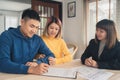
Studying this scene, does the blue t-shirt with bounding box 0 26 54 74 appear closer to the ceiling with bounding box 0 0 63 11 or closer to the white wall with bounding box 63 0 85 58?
the ceiling with bounding box 0 0 63 11

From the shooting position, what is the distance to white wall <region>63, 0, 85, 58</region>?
4.59 m

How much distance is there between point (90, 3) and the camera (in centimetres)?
454

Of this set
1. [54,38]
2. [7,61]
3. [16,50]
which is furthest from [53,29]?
[7,61]

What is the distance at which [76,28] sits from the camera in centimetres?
476

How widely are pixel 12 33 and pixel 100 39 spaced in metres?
A: 0.88

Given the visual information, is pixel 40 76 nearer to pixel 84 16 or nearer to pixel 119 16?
pixel 119 16

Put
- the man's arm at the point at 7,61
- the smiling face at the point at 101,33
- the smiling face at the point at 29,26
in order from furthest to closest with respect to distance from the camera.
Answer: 1. the smiling face at the point at 101,33
2. the smiling face at the point at 29,26
3. the man's arm at the point at 7,61

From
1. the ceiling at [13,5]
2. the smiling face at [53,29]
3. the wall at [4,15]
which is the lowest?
the smiling face at [53,29]

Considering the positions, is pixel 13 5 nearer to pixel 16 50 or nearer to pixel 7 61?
pixel 16 50

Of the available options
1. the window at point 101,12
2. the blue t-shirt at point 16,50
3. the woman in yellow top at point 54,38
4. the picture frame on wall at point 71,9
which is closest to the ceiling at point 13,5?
the picture frame on wall at point 71,9

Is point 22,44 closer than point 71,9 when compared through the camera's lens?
Yes

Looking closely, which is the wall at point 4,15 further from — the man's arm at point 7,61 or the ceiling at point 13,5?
the man's arm at point 7,61

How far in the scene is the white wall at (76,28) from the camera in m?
4.59

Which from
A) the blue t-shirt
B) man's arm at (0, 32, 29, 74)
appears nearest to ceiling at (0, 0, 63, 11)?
the blue t-shirt
